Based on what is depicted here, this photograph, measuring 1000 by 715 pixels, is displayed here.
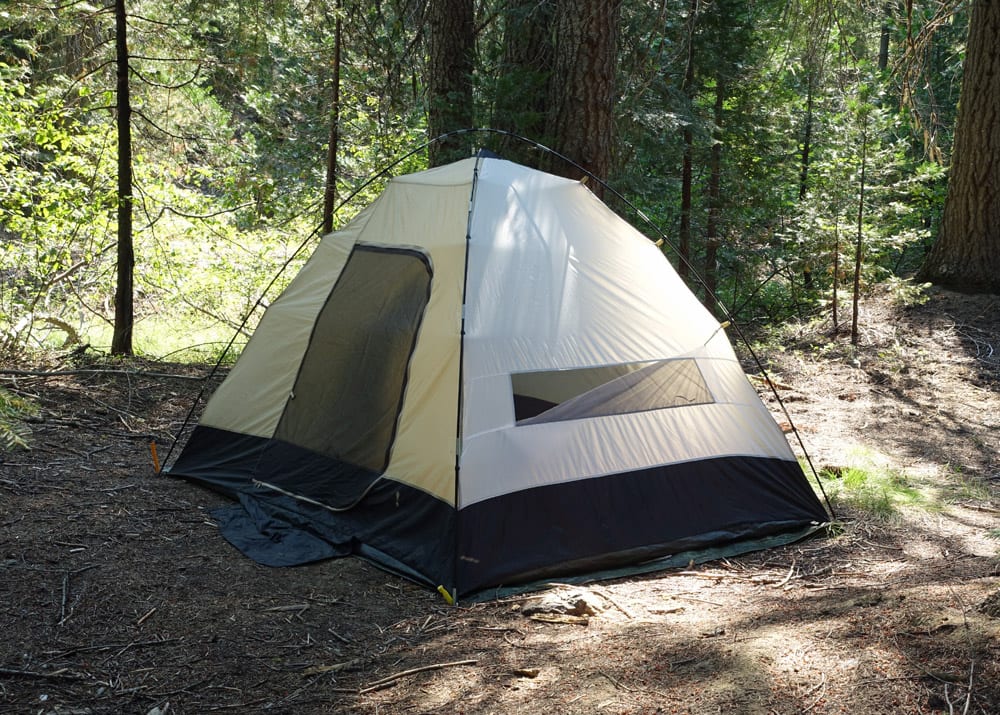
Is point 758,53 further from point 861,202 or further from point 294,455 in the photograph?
point 294,455

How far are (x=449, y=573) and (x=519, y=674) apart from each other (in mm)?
943

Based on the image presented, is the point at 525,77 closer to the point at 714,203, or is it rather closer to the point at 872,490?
the point at 872,490

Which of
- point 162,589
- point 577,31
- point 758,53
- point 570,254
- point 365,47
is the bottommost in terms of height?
point 162,589

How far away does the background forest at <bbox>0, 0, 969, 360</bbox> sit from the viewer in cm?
755

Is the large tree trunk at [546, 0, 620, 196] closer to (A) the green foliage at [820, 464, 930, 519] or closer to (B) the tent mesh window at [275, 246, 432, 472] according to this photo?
(B) the tent mesh window at [275, 246, 432, 472]

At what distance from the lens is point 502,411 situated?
4.34 meters

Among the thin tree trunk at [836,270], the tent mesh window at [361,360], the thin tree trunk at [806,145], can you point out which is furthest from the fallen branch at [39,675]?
the thin tree trunk at [806,145]

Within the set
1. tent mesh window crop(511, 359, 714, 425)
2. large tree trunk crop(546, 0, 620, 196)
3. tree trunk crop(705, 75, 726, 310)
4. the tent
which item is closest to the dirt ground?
the tent

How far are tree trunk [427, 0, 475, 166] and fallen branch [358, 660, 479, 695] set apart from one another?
573 cm

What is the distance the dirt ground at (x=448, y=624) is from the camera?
285cm

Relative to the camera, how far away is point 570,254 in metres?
4.90

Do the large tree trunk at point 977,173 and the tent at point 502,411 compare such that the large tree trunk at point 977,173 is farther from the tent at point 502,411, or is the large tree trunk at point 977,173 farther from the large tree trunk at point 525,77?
the tent at point 502,411

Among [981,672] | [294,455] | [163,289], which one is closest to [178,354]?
[163,289]

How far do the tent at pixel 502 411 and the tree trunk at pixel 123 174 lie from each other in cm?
366
